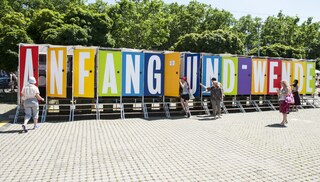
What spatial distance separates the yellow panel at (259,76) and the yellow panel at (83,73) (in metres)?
8.23

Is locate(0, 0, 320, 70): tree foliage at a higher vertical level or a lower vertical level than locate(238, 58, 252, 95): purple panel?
higher

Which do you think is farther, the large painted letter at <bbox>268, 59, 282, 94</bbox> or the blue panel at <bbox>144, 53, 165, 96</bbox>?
the large painted letter at <bbox>268, 59, 282, 94</bbox>

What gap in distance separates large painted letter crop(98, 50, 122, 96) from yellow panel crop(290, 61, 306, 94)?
10061 millimetres

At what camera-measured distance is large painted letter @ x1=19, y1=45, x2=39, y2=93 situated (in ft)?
39.6

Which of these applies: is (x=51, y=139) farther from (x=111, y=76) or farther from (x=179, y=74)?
(x=179, y=74)

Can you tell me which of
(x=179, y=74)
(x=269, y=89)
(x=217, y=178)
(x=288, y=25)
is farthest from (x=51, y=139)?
(x=288, y=25)

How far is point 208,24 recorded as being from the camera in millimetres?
49219

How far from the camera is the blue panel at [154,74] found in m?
14.0

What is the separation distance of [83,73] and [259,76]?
8908 mm

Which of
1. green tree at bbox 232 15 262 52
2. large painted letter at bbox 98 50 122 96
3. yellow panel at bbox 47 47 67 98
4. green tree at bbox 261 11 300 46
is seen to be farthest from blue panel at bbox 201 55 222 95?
green tree at bbox 232 15 262 52

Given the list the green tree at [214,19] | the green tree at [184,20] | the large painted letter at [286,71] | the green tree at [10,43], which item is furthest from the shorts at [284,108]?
the green tree at [214,19]

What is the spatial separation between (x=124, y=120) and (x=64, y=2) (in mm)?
32670

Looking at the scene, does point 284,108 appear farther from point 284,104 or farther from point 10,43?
point 10,43

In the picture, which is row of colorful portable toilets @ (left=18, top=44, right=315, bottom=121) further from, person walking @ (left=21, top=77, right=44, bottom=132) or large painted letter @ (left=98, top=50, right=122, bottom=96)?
person walking @ (left=21, top=77, right=44, bottom=132)
